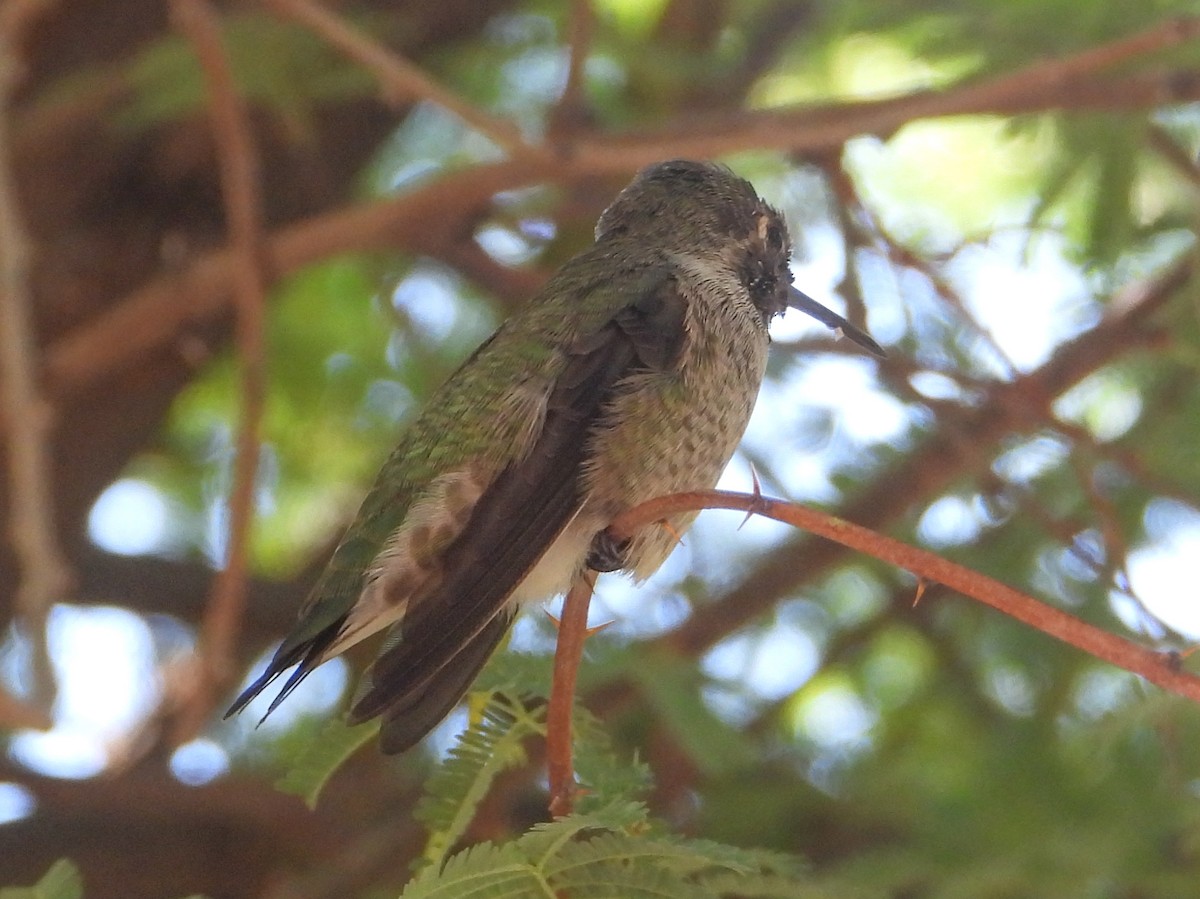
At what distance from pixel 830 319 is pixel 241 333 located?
150cm

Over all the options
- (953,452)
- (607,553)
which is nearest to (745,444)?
(953,452)

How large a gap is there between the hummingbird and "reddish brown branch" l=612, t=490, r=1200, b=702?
595 millimetres

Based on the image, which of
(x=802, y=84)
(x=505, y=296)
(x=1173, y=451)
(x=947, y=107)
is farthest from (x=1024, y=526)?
(x=802, y=84)

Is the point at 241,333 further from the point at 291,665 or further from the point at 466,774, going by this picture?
the point at 466,774

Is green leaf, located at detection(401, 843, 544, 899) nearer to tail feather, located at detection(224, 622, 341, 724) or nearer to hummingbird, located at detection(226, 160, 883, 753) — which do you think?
hummingbird, located at detection(226, 160, 883, 753)

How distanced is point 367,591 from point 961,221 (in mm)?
3104

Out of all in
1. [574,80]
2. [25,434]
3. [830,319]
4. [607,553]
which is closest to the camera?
[607,553]

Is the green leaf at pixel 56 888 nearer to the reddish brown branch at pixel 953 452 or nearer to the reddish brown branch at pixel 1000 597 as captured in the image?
the reddish brown branch at pixel 1000 597

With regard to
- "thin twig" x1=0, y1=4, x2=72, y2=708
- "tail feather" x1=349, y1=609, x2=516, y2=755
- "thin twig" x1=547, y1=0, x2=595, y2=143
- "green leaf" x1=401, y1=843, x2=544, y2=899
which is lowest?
"green leaf" x1=401, y1=843, x2=544, y2=899

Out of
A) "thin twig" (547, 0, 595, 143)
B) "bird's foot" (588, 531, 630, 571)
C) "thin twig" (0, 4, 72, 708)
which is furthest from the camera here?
"thin twig" (547, 0, 595, 143)

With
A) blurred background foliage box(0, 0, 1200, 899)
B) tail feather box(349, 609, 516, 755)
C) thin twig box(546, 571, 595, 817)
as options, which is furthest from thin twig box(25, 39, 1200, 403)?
thin twig box(546, 571, 595, 817)

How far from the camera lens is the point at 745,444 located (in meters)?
4.20

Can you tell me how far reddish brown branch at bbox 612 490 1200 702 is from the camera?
1542 mm

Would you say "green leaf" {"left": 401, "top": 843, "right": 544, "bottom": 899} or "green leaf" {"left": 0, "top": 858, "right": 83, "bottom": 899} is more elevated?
"green leaf" {"left": 0, "top": 858, "right": 83, "bottom": 899}
